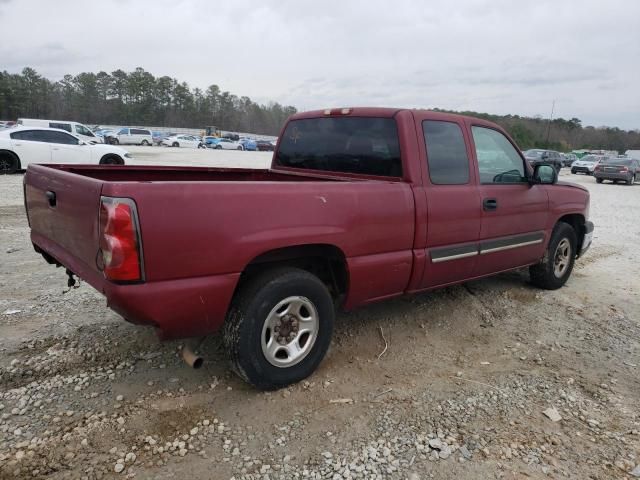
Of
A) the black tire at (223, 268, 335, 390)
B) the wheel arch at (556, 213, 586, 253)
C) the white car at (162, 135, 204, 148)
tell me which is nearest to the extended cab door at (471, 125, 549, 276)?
the wheel arch at (556, 213, 586, 253)

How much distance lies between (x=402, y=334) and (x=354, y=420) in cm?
142

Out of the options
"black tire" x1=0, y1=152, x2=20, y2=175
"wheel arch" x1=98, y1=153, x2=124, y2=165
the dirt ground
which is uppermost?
"wheel arch" x1=98, y1=153, x2=124, y2=165

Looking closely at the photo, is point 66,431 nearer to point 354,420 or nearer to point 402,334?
point 354,420

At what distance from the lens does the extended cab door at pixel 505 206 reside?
4379 mm

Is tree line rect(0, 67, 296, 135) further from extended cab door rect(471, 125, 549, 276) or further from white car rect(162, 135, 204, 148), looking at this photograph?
extended cab door rect(471, 125, 549, 276)

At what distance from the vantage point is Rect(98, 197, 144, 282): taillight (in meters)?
2.42

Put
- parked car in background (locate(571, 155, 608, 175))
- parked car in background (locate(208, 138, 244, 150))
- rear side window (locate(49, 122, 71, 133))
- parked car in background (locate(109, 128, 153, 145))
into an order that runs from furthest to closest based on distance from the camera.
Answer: parked car in background (locate(208, 138, 244, 150)) → parked car in background (locate(109, 128, 153, 145)) → parked car in background (locate(571, 155, 608, 175)) → rear side window (locate(49, 122, 71, 133))

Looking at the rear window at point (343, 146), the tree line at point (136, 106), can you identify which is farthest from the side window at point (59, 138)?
the tree line at point (136, 106)

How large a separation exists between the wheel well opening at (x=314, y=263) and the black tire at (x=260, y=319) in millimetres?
85

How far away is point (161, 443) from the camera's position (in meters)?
2.67

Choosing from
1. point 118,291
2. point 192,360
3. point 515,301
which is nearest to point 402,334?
point 515,301

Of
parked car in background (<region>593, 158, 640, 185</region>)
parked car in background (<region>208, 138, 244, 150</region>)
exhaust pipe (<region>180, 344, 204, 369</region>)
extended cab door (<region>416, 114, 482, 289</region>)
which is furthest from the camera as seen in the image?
parked car in background (<region>208, 138, 244, 150</region>)

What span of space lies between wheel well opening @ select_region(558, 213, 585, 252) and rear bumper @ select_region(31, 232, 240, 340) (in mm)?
4495

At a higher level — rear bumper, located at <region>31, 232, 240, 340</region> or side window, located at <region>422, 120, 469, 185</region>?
side window, located at <region>422, 120, 469, 185</region>
